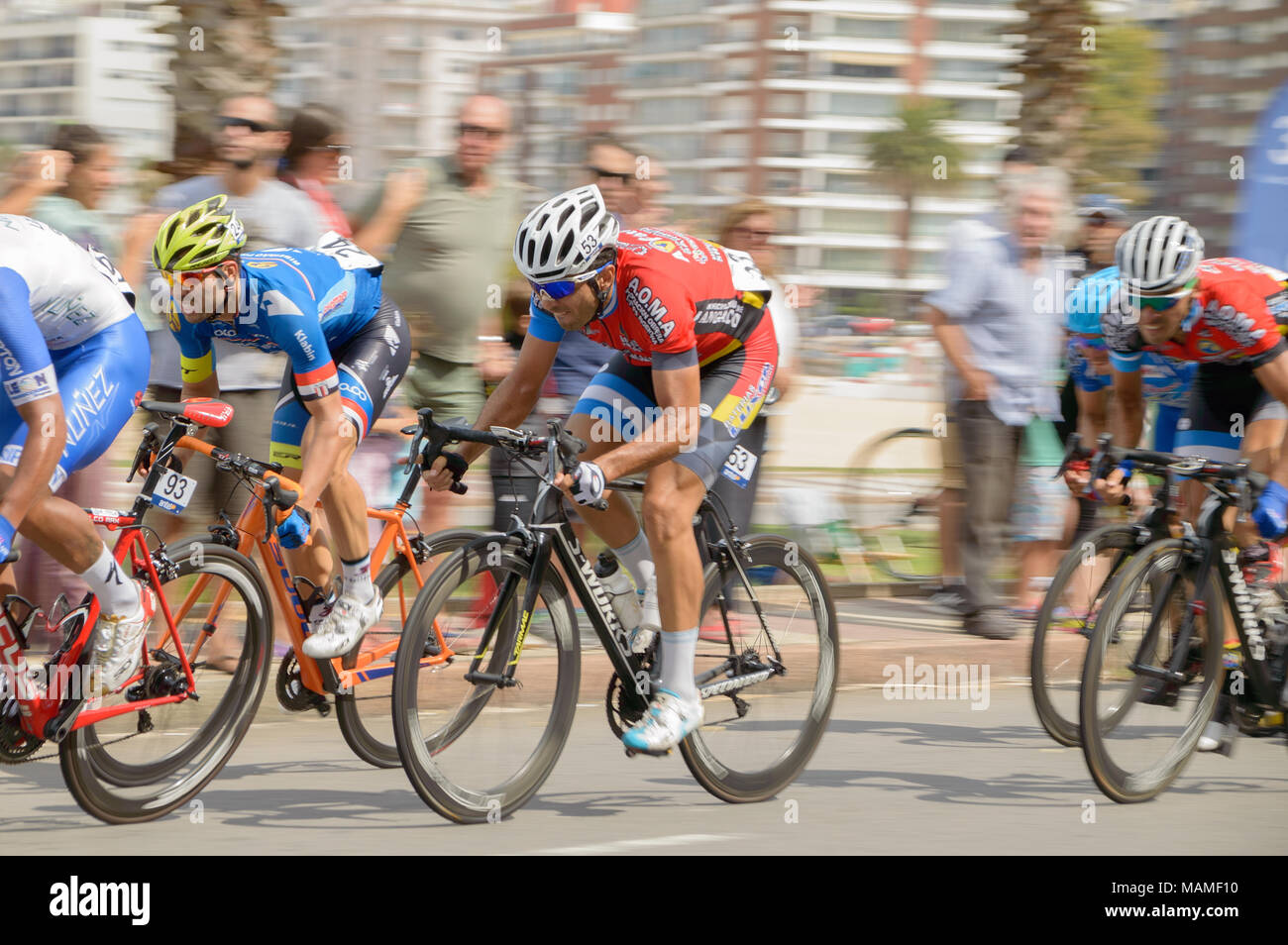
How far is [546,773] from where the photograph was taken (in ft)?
16.9

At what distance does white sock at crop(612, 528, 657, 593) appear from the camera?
5.37m

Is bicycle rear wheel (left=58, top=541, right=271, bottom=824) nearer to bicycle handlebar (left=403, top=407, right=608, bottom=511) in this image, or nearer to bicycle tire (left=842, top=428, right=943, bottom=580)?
bicycle handlebar (left=403, top=407, right=608, bottom=511)

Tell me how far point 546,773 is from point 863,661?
115 inches

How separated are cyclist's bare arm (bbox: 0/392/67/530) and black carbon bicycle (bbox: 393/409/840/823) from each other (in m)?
1.07

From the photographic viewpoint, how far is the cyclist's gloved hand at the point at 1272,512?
5512 mm

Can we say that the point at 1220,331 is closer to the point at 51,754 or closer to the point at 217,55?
the point at 51,754

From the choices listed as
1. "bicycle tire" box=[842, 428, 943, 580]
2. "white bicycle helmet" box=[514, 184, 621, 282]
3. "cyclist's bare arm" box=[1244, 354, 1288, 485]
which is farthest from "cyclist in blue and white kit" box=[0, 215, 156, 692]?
"bicycle tire" box=[842, 428, 943, 580]

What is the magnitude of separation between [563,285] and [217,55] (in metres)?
5.20

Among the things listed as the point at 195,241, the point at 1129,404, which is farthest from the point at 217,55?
the point at 1129,404

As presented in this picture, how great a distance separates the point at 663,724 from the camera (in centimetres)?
505

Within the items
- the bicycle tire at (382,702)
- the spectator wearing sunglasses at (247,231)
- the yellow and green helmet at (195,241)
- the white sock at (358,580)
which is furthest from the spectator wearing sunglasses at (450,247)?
the yellow and green helmet at (195,241)

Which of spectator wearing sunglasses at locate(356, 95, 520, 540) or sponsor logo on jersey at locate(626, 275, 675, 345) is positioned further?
spectator wearing sunglasses at locate(356, 95, 520, 540)

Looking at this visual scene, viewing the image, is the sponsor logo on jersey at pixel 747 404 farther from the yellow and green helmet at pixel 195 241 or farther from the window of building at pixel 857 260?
the window of building at pixel 857 260

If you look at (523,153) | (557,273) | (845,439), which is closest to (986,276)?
(557,273)
